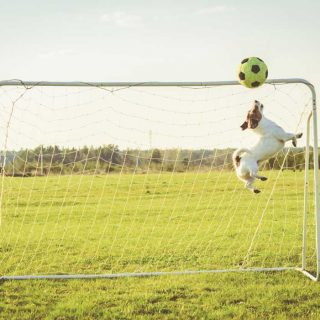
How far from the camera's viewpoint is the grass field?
543 centimetres

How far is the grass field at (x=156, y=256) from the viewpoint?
5430 millimetres

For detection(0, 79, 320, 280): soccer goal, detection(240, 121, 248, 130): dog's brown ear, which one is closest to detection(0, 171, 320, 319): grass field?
detection(0, 79, 320, 280): soccer goal

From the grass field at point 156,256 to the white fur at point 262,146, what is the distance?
146 cm

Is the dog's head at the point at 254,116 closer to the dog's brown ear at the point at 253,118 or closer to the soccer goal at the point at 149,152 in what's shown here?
the dog's brown ear at the point at 253,118

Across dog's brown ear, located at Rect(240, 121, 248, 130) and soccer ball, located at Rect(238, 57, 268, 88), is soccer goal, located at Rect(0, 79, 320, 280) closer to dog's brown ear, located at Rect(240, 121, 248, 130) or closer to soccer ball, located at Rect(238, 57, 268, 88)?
dog's brown ear, located at Rect(240, 121, 248, 130)

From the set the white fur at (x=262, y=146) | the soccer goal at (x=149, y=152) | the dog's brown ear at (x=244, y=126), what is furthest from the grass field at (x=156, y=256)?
the dog's brown ear at (x=244, y=126)

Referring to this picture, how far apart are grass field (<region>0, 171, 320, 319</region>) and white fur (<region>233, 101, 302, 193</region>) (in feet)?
4.80

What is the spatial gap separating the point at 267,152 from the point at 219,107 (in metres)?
1.75

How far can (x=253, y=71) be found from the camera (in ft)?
18.0

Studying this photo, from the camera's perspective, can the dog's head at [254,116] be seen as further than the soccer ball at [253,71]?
No

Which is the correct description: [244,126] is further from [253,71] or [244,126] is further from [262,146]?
[253,71]

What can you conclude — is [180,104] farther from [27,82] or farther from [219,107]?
[27,82]

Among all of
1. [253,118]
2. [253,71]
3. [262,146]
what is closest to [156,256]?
[262,146]

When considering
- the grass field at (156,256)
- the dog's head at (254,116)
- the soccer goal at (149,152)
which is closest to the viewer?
the dog's head at (254,116)
